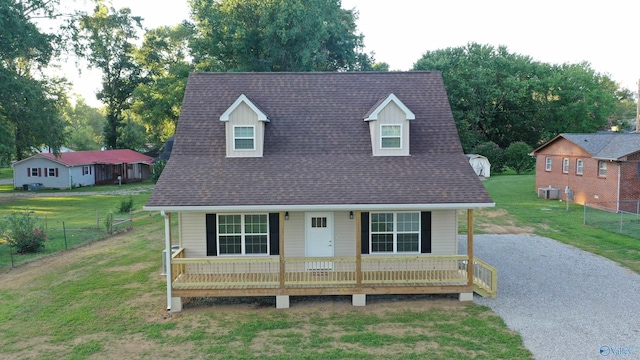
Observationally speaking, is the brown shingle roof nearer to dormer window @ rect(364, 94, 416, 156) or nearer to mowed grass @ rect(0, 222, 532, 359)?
dormer window @ rect(364, 94, 416, 156)

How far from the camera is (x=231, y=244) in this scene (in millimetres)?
13359

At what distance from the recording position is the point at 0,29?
30.2 m

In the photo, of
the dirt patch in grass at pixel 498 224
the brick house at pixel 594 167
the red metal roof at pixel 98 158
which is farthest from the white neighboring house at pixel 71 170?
the brick house at pixel 594 167

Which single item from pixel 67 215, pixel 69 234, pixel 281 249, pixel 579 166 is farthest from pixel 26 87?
pixel 579 166

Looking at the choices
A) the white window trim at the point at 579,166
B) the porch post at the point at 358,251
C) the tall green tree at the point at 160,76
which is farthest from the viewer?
the tall green tree at the point at 160,76

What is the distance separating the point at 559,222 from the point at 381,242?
14809mm

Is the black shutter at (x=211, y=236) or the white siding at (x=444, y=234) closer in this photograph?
the black shutter at (x=211, y=236)

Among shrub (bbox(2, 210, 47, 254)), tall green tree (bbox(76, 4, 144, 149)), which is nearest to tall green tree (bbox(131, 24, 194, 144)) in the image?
tall green tree (bbox(76, 4, 144, 149))

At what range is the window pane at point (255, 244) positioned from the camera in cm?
1338

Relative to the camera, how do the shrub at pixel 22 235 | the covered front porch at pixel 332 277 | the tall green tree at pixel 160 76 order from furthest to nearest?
1. the tall green tree at pixel 160 76
2. the shrub at pixel 22 235
3. the covered front porch at pixel 332 277

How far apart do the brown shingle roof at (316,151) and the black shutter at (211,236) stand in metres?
1.11

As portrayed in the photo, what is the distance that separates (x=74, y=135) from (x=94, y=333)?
228ft

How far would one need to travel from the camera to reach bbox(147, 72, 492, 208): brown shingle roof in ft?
40.8

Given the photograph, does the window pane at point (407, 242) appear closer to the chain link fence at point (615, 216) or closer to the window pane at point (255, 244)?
the window pane at point (255, 244)
